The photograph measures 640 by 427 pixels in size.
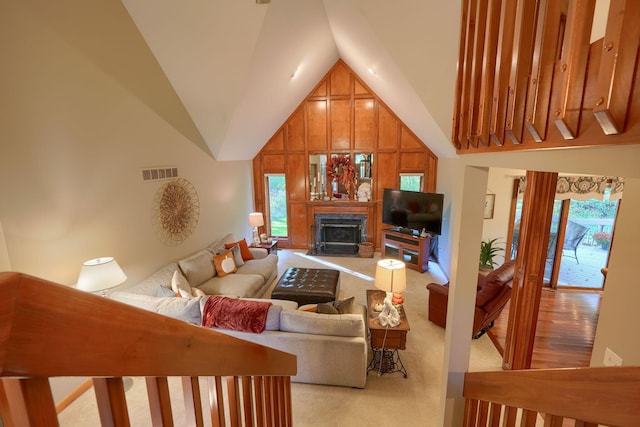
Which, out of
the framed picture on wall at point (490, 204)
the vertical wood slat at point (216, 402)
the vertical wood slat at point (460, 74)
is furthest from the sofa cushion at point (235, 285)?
the framed picture on wall at point (490, 204)

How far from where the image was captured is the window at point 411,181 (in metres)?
7.02

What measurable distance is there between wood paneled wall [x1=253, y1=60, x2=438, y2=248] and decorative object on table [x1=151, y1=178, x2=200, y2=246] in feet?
8.83

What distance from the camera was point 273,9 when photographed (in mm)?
3305

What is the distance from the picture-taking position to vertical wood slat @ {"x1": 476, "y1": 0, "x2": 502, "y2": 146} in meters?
1.14

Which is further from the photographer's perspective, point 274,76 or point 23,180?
point 274,76

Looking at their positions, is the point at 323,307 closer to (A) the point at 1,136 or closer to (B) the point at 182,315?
(B) the point at 182,315

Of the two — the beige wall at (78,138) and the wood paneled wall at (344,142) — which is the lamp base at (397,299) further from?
the wood paneled wall at (344,142)

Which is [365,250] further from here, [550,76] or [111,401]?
[111,401]

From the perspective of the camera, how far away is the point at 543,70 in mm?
862

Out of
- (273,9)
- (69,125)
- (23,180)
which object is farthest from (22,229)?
(273,9)

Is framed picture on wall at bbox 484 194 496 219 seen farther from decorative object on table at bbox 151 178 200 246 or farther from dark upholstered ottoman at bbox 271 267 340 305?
decorative object on table at bbox 151 178 200 246

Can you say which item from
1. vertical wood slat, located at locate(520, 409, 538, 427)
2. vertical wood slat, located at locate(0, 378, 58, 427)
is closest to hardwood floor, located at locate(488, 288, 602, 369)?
vertical wood slat, located at locate(520, 409, 538, 427)

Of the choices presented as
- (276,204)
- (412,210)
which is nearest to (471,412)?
(412,210)

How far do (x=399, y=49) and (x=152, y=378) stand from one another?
12.5 ft
